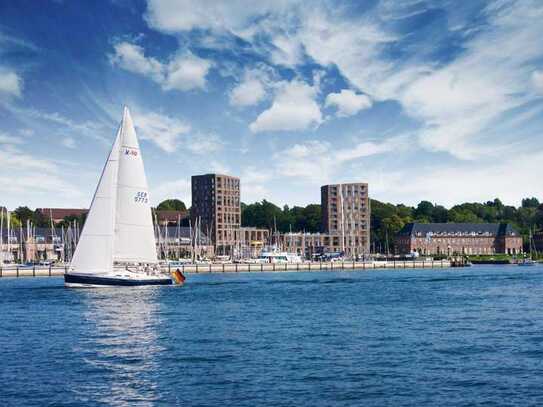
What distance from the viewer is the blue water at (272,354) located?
27.7 m

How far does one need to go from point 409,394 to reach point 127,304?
133 feet

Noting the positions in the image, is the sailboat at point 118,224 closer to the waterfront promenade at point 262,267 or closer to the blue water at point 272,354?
the blue water at point 272,354

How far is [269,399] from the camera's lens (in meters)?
26.9

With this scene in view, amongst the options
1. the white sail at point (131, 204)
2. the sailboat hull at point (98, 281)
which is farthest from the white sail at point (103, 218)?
the sailboat hull at point (98, 281)

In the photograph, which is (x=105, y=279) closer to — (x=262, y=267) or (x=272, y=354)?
(x=272, y=354)

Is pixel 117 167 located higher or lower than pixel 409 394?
higher

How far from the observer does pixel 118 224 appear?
78.8 m

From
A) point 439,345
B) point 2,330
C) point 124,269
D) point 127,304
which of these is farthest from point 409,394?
point 124,269

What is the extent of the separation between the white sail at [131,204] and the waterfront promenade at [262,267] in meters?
51.6

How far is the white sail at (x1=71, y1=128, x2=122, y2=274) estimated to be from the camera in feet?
251

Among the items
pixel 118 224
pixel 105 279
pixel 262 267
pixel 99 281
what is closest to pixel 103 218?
pixel 118 224

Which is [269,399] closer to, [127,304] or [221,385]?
[221,385]

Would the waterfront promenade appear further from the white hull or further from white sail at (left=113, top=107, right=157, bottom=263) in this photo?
white sail at (left=113, top=107, right=157, bottom=263)

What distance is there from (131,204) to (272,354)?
152 feet
